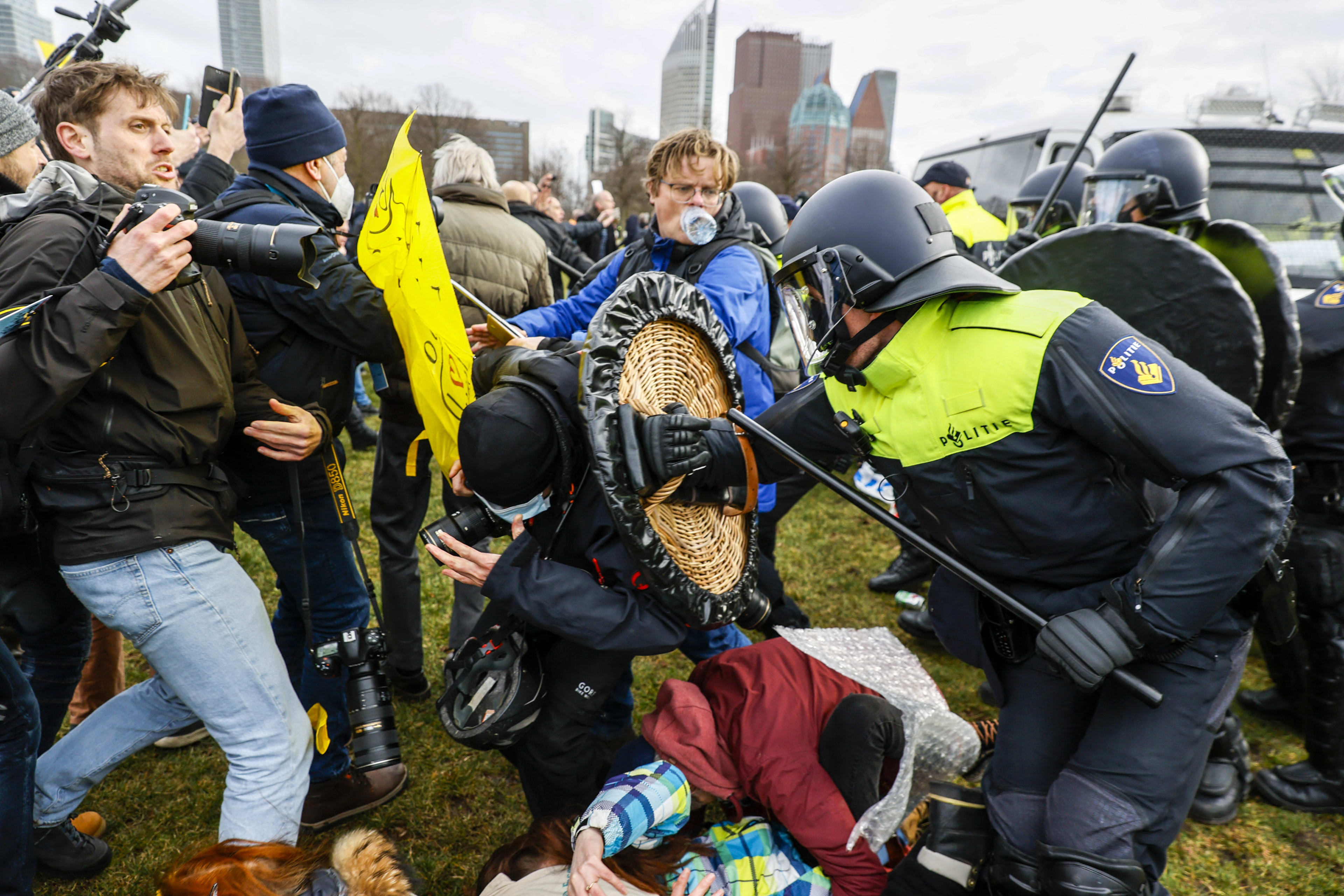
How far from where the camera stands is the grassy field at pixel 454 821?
8.46 ft

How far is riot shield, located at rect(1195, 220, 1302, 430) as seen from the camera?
2.25 meters

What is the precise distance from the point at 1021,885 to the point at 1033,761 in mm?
271

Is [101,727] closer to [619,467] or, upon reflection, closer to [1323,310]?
[619,467]

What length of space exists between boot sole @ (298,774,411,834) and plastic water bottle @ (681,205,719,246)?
7.42 feet

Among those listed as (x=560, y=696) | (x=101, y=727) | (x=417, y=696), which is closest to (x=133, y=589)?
(x=101, y=727)

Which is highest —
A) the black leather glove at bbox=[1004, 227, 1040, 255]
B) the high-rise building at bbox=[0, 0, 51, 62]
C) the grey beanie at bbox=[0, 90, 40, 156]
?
the high-rise building at bbox=[0, 0, 51, 62]

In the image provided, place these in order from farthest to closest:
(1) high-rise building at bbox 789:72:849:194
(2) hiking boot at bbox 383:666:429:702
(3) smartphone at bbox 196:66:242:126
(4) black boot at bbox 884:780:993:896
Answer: (1) high-rise building at bbox 789:72:849:194 < (2) hiking boot at bbox 383:666:429:702 < (3) smartphone at bbox 196:66:242:126 < (4) black boot at bbox 884:780:993:896

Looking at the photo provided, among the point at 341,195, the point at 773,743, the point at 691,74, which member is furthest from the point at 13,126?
the point at 691,74

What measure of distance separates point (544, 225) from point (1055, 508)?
17.7ft

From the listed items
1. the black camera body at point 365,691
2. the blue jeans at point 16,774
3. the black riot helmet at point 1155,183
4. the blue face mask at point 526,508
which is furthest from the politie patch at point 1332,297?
the blue jeans at point 16,774

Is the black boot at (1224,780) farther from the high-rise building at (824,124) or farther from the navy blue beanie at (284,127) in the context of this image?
the high-rise building at (824,124)

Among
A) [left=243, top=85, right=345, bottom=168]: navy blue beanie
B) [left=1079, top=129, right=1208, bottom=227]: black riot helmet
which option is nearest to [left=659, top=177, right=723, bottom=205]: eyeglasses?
[left=243, top=85, right=345, bottom=168]: navy blue beanie

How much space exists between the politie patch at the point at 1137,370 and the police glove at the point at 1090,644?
0.47m

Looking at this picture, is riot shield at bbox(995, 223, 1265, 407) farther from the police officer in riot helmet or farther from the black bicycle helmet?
the black bicycle helmet
